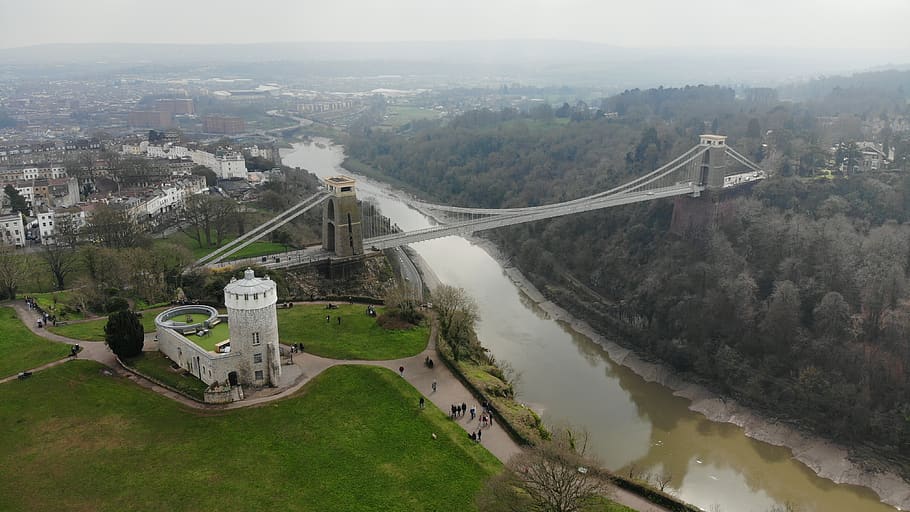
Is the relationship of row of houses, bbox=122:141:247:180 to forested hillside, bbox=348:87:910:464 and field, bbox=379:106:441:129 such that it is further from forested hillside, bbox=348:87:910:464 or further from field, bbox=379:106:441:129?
field, bbox=379:106:441:129

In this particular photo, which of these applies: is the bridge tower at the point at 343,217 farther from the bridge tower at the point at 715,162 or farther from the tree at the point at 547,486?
the bridge tower at the point at 715,162

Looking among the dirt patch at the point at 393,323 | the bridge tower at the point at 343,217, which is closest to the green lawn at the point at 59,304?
the bridge tower at the point at 343,217

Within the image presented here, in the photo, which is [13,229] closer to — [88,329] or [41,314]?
[41,314]

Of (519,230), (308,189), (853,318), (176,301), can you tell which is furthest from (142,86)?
(853,318)

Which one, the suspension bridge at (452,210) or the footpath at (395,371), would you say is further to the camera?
the suspension bridge at (452,210)

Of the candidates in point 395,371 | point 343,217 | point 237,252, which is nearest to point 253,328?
point 395,371
